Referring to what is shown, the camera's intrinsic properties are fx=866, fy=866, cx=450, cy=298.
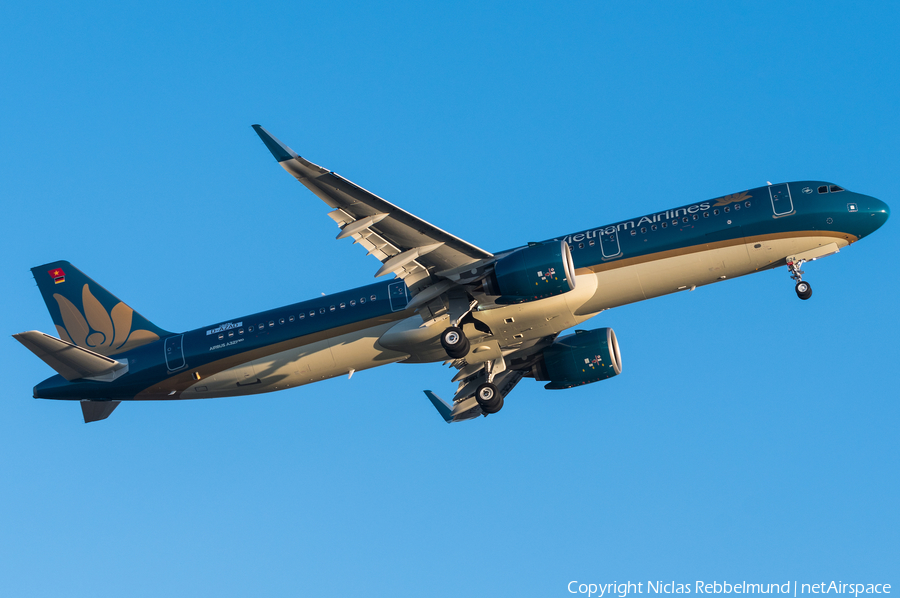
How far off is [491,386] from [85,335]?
2111 cm

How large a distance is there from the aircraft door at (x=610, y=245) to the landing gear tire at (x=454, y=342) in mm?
6887

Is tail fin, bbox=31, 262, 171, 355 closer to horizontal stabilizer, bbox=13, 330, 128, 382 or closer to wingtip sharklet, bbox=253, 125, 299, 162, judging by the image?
horizontal stabilizer, bbox=13, 330, 128, 382

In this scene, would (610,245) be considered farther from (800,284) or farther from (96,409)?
(96,409)

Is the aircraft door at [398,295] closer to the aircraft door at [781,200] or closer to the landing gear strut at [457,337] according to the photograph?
the landing gear strut at [457,337]

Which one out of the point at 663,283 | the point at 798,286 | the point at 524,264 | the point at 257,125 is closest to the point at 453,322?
the point at 524,264

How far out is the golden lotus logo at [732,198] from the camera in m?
36.3

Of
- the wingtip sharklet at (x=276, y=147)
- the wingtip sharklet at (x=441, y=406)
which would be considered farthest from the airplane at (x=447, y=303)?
the wingtip sharklet at (x=441, y=406)

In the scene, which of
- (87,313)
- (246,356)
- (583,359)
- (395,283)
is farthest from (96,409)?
(583,359)

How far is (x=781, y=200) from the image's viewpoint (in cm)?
3591

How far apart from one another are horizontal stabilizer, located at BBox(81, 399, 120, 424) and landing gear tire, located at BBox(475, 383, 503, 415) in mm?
18371

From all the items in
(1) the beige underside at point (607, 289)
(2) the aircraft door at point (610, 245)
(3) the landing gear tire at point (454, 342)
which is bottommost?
(3) the landing gear tire at point (454, 342)

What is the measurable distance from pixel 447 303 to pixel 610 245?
7.28 m

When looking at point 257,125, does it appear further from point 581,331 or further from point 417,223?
point 581,331

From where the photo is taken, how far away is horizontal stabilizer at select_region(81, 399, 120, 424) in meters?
43.1
